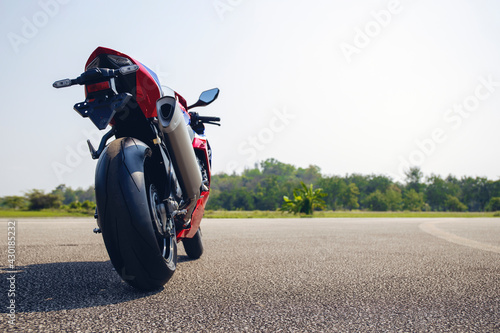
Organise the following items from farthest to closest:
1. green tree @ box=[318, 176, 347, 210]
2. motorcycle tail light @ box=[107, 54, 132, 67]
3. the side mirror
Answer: green tree @ box=[318, 176, 347, 210] → the side mirror → motorcycle tail light @ box=[107, 54, 132, 67]

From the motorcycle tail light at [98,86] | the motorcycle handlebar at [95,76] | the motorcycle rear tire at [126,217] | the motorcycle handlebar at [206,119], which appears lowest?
the motorcycle rear tire at [126,217]

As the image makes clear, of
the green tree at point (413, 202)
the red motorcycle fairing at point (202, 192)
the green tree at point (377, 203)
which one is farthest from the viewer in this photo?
the green tree at point (377, 203)

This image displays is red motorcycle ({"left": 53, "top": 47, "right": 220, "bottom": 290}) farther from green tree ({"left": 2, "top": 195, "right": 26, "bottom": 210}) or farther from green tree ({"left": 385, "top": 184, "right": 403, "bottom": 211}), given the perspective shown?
green tree ({"left": 385, "top": 184, "right": 403, "bottom": 211})

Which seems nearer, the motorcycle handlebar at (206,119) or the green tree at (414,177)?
the motorcycle handlebar at (206,119)

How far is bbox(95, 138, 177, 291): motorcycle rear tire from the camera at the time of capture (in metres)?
2.11

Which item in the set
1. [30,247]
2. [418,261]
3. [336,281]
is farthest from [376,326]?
[30,247]

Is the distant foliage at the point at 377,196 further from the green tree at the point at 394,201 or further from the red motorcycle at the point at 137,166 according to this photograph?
the red motorcycle at the point at 137,166

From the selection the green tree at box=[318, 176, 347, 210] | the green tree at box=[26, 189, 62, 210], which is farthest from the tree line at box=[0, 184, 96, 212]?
the green tree at box=[318, 176, 347, 210]

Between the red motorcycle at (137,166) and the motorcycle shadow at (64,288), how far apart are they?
0.76 feet

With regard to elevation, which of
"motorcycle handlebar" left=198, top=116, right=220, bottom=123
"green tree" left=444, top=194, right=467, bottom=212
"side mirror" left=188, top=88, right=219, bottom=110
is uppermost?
"side mirror" left=188, top=88, right=219, bottom=110

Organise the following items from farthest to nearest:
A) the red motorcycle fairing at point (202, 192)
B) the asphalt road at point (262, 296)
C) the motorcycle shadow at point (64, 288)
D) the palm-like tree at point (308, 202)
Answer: the palm-like tree at point (308, 202)
the red motorcycle fairing at point (202, 192)
the motorcycle shadow at point (64, 288)
the asphalt road at point (262, 296)

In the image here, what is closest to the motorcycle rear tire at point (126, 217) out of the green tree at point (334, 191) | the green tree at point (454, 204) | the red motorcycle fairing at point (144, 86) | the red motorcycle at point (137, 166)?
the red motorcycle at point (137, 166)

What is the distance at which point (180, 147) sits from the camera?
245 centimetres

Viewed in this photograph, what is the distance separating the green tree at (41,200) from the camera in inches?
1117
